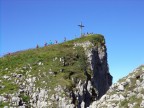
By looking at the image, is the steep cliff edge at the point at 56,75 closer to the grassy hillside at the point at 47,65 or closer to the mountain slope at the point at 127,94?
the grassy hillside at the point at 47,65

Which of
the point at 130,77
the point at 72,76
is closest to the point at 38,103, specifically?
the point at 72,76

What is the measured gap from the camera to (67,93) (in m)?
57.8

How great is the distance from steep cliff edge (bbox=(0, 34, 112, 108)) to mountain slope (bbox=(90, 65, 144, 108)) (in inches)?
1397

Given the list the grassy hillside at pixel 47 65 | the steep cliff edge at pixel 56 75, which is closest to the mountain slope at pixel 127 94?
the steep cliff edge at pixel 56 75

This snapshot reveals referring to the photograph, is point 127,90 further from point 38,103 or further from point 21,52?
point 21,52

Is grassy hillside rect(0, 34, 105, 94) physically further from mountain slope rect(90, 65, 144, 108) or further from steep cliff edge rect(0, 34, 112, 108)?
mountain slope rect(90, 65, 144, 108)

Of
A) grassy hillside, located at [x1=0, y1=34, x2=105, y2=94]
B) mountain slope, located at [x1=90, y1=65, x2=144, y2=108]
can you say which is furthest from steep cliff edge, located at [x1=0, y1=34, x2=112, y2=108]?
mountain slope, located at [x1=90, y1=65, x2=144, y2=108]

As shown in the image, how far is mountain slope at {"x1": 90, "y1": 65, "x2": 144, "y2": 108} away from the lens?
754 inches

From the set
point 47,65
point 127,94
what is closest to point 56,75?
point 47,65

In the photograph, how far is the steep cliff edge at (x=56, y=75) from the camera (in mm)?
56562

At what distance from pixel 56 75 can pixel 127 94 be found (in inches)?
1689

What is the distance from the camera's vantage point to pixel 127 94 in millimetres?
19797

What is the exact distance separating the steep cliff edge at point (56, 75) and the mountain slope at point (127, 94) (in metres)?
35.5

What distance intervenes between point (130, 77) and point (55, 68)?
4328 centimetres
